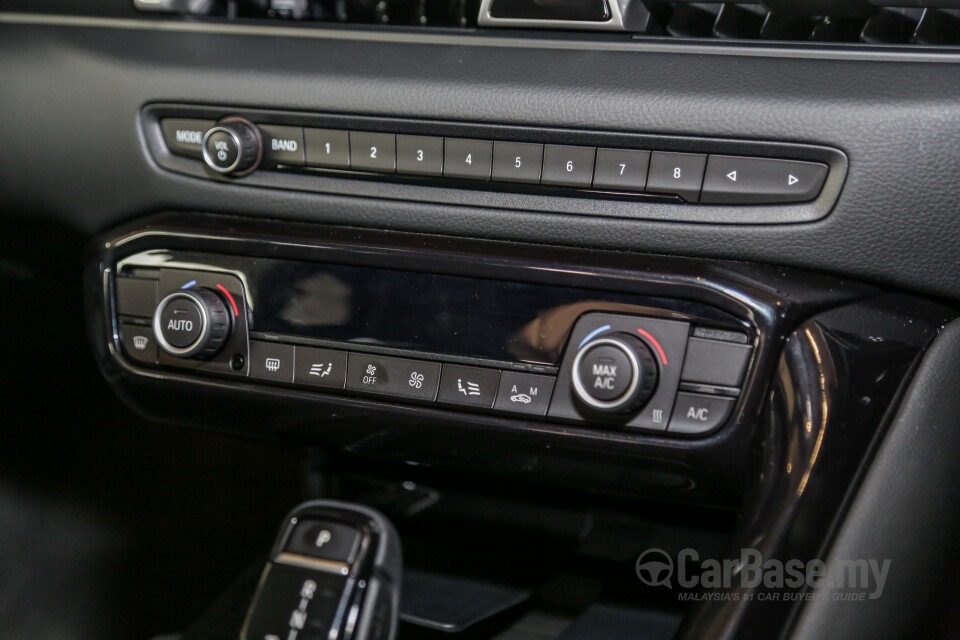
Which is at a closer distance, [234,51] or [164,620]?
[234,51]

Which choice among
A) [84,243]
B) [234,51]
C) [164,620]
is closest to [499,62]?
[234,51]

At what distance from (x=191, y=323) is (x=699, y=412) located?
42cm

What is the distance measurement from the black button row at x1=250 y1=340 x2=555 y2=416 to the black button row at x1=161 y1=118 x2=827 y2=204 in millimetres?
153

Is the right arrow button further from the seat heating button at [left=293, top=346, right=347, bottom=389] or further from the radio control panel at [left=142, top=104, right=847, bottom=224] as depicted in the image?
the seat heating button at [left=293, top=346, right=347, bottom=389]

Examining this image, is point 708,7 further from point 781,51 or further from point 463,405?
point 463,405

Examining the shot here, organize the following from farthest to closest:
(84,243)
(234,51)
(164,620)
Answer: (164,620) < (84,243) < (234,51)

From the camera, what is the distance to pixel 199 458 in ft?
3.43

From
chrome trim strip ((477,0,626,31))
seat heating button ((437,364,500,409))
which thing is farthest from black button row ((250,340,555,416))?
chrome trim strip ((477,0,626,31))

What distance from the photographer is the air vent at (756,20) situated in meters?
0.61

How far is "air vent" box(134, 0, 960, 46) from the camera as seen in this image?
0.61 meters

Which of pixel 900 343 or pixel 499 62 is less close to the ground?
pixel 499 62

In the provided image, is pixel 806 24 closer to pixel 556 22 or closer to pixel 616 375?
pixel 556 22

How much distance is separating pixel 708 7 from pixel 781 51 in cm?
8

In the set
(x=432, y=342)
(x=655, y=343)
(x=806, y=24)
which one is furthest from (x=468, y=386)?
(x=806, y=24)
